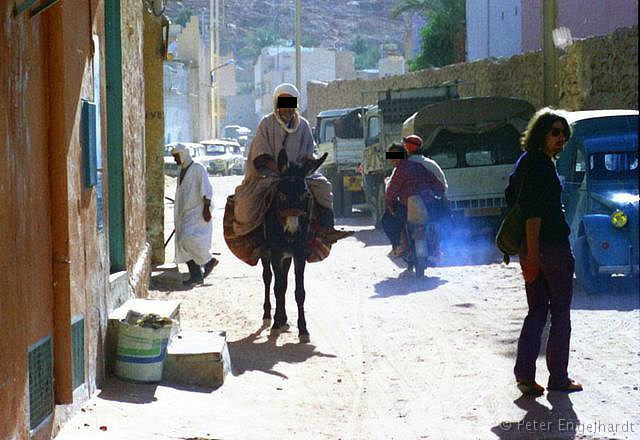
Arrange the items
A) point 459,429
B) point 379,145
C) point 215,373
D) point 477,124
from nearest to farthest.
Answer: point 459,429, point 215,373, point 477,124, point 379,145

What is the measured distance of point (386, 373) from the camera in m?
8.05

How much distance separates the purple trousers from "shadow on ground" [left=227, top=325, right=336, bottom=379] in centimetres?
190

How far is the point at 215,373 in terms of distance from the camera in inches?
301

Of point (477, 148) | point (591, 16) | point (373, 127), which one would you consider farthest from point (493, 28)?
point (477, 148)

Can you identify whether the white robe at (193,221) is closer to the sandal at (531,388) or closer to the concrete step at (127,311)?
the concrete step at (127,311)

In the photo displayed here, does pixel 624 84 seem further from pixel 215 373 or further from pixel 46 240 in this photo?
pixel 46 240

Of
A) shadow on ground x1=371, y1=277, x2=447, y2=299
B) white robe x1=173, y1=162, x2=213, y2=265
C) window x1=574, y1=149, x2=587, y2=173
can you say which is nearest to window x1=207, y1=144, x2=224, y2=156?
white robe x1=173, y1=162, x2=213, y2=265

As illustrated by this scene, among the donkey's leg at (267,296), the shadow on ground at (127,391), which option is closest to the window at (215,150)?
the donkey's leg at (267,296)

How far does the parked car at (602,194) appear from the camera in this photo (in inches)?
436

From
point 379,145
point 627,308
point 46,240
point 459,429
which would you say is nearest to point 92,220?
point 46,240

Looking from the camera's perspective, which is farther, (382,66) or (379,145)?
(382,66)

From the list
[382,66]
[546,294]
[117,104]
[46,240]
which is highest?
[382,66]

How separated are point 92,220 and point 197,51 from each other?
59747 millimetres

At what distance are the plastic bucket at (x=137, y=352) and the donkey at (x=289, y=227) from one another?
2343 mm
